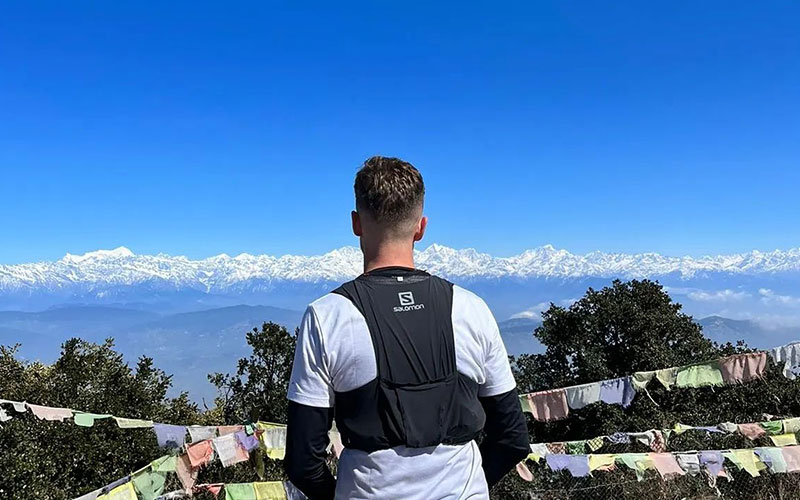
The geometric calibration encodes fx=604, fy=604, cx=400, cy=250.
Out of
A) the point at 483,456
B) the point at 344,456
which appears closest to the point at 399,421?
the point at 344,456

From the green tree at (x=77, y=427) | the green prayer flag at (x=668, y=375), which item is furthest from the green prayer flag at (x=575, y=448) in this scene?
the green tree at (x=77, y=427)

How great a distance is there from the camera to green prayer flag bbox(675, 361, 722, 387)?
12031mm

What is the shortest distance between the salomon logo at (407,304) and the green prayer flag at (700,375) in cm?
1169

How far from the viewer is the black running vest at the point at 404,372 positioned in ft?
7.35

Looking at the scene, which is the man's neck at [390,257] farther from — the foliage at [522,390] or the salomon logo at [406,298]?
the foliage at [522,390]

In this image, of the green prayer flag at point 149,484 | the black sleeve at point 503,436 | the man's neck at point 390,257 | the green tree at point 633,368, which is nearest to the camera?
the man's neck at point 390,257

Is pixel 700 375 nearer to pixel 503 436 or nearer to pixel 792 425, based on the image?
pixel 792 425

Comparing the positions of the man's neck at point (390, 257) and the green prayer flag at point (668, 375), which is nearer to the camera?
the man's neck at point (390, 257)

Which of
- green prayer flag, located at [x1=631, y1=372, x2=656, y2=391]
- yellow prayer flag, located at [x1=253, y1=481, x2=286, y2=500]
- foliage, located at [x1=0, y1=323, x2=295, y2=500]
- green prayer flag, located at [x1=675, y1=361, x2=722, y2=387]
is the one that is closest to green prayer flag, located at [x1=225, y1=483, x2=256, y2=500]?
yellow prayer flag, located at [x1=253, y1=481, x2=286, y2=500]

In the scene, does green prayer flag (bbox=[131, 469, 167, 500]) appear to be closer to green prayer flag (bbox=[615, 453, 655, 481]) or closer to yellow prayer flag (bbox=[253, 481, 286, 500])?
yellow prayer flag (bbox=[253, 481, 286, 500])

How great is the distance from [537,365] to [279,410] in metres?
8.69

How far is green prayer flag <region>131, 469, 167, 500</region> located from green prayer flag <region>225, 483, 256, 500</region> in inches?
58.2

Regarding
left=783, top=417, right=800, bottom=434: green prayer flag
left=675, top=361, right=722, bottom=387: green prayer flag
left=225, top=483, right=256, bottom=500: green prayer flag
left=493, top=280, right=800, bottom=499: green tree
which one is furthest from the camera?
left=493, top=280, right=800, bottom=499: green tree

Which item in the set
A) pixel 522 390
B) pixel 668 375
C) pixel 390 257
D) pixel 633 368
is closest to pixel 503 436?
pixel 390 257
